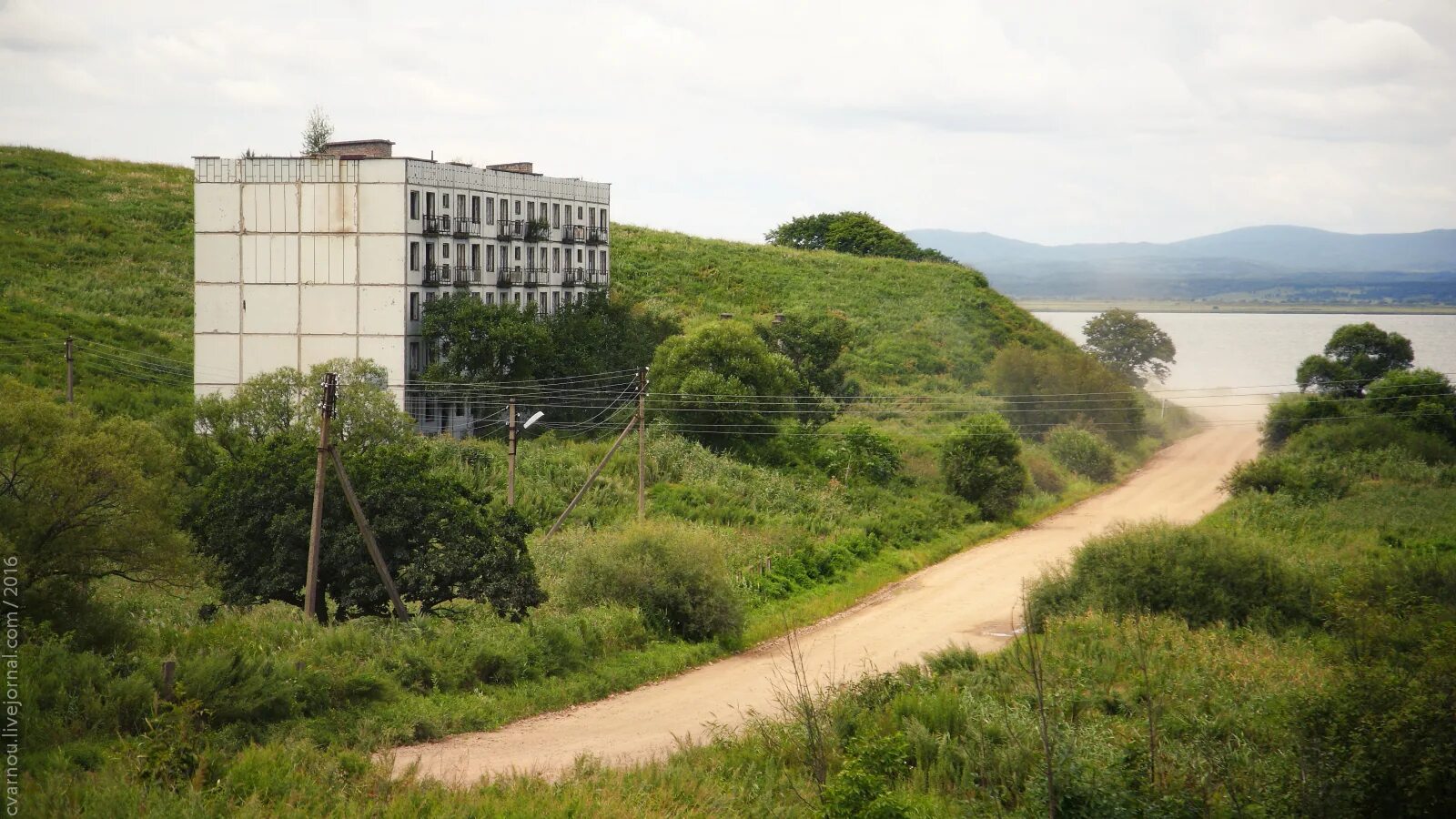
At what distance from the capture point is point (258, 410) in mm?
37656

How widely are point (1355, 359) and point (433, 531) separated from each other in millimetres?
53267

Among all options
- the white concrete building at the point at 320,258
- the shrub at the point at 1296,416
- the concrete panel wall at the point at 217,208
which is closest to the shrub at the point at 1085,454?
the shrub at the point at 1296,416

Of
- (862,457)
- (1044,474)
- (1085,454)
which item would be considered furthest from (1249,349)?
(862,457)

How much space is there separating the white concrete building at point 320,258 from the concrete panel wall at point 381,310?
0.12 feet

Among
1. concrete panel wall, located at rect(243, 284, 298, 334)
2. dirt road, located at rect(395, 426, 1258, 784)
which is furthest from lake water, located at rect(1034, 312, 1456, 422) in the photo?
concrete panel wall, located at rect(243, 284, 298, 334)

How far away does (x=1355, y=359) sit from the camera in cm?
6247

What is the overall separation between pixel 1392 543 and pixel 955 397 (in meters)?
27.7

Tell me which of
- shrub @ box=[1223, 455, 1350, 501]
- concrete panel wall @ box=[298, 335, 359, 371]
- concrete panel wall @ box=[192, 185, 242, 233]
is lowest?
shrub @ box=[1223, 455, 1350, 501]

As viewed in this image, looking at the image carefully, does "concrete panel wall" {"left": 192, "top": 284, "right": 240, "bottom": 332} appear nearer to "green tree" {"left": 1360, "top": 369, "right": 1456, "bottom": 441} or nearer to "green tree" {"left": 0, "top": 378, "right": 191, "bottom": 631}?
"green tree" {"left": 0, "top": 378, "right": 191, "bottom": 631}

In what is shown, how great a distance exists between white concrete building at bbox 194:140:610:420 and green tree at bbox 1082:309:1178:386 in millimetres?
41984

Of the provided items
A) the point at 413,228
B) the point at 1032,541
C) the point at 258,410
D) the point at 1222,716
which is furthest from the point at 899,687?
the point at 413,228

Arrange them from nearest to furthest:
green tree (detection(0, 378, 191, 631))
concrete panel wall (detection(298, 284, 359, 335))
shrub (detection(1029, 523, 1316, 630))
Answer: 1. green tree (detection(0, 378, 191, 631))
2. shrub (detection(1029, 523, 1316, 630))
3. concrete panel wall (detection(298, 284, 359, 335))

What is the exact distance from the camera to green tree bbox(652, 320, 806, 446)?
4844cm

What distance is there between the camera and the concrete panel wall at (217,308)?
5100 centimetres
